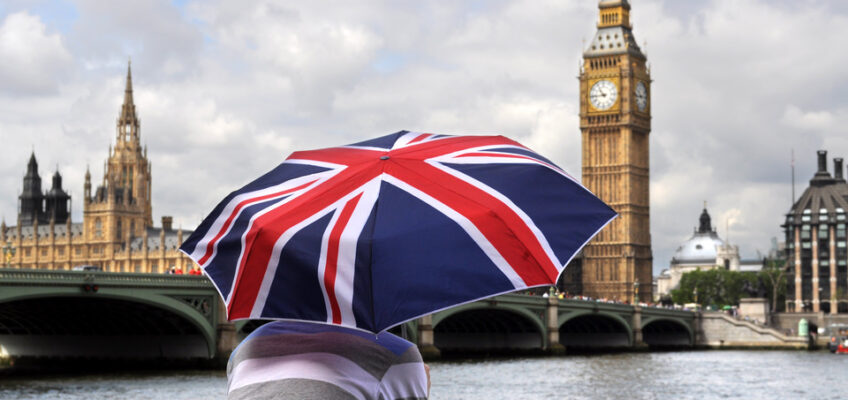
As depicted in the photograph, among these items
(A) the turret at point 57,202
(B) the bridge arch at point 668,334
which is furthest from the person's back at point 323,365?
(A) the turret at point 57,202

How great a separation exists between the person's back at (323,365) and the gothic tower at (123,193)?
14418cm

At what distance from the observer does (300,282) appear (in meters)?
3.96

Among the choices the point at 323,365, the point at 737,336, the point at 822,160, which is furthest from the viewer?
the point at 822,160

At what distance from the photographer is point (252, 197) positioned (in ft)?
14.6

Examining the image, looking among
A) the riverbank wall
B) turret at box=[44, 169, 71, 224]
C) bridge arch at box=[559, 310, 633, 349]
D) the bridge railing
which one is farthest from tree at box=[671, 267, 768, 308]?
the bridge railing

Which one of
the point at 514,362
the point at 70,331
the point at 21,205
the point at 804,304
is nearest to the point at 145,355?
A: the point at 70,331

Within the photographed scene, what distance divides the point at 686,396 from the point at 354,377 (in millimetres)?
34020

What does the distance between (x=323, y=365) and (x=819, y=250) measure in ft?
395

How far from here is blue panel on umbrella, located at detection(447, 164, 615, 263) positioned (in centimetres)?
422

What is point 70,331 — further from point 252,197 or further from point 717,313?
point 717,313

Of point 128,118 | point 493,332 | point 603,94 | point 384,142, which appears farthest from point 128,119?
point 384,142

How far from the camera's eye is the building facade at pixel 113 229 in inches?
5536

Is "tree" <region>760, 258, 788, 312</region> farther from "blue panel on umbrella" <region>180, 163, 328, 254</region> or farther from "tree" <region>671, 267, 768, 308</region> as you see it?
"blue panel on umbrella" <region>180, 163, 328, 254</region>

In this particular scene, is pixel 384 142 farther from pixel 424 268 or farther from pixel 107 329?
pixel 107 329
